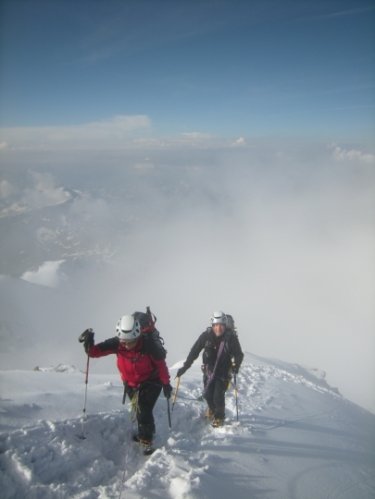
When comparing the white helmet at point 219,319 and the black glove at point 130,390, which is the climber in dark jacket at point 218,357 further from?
the black glove at point 130,390

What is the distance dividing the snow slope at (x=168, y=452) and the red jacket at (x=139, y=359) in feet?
4.87

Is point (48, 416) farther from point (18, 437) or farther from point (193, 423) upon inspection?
point (193, 423)

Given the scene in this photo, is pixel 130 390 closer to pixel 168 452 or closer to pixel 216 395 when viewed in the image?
pixel 168 452

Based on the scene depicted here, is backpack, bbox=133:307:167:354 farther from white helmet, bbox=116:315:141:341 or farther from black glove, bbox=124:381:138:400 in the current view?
black glove, bbox=124:381:138:400

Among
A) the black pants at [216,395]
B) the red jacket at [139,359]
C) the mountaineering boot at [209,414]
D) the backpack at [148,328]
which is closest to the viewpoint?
the red jacket at [139,359]

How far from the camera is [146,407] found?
721cm

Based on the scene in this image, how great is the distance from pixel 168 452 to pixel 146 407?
97 centimetres

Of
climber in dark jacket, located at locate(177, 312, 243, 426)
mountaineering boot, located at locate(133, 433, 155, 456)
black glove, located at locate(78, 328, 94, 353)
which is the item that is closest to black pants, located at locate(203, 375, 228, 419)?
climber in dark jacket, located at locate(177, 312, 243, 426)

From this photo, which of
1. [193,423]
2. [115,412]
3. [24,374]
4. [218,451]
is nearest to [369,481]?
[218,451]

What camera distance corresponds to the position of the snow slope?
19.5 ft

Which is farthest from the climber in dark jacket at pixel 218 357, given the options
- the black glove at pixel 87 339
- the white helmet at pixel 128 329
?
the black glove at pixel 87 339

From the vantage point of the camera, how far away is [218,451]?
728 cm

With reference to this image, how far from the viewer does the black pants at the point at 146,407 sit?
720 centimetres

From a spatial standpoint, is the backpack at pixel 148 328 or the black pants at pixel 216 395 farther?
the black pants at pixel 216 395
